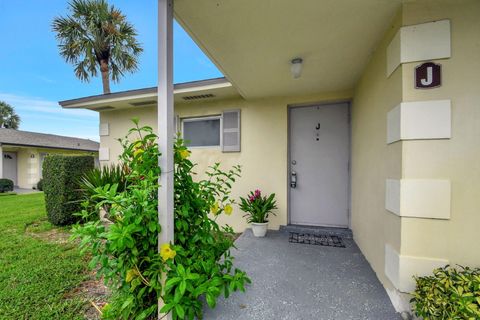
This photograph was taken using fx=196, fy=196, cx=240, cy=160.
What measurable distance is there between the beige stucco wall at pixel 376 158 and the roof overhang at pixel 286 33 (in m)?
0.17

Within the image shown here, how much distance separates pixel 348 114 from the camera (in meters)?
3.16

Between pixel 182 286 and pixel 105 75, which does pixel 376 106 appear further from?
pixel 105 75

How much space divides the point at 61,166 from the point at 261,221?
15.1 feet

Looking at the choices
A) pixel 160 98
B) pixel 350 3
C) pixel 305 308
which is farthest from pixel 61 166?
pixel 350 3

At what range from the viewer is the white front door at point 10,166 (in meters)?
11.4

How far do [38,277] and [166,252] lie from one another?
2045mm

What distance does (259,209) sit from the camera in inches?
124

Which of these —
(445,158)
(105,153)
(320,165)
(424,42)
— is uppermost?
(424,42)

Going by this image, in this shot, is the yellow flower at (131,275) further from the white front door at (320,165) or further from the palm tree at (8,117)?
the palm tree at (8,117)

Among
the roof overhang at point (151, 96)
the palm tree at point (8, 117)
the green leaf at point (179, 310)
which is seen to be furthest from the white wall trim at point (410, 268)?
the palm tree at point (8, 117)

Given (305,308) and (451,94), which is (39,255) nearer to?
(305,308)

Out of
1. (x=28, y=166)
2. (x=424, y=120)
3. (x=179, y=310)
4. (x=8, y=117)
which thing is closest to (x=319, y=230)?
(x=424, y=120)

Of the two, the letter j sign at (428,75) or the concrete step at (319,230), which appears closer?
the letter j sign at (428,75)

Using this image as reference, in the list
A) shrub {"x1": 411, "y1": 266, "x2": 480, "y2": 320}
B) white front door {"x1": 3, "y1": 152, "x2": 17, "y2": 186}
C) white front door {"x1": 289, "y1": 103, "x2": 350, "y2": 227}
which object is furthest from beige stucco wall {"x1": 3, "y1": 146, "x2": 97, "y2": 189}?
shrub {"x1": 411, "y1": 266, "x2": 480, "y2": 320}
